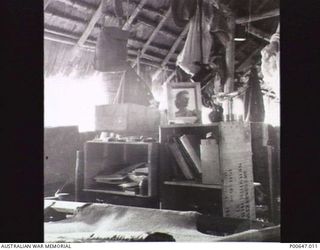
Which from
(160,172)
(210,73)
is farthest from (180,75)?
(160,172)

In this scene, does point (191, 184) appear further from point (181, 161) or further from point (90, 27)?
point (90, 27)

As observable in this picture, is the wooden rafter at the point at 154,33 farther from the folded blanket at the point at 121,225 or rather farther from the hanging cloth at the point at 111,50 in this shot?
the folded blanket at the point at 121,225

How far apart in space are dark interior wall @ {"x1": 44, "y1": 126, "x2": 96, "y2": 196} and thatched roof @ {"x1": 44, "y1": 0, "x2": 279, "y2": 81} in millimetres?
562

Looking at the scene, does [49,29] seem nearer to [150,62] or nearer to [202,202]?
[150,62]

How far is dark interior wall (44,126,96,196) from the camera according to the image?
2.75 meters

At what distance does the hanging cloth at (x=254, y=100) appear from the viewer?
132 inches

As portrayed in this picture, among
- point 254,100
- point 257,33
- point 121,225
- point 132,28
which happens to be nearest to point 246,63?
point 257,33


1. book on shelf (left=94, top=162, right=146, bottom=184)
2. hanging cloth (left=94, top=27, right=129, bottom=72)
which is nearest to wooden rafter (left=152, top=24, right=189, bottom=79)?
hanging cloth (left=94, top=27, right=129, bottom=72)

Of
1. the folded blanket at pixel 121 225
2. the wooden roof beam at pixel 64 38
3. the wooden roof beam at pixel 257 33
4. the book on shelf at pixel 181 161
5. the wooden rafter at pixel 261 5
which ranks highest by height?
the wooden rafter at pixel 261 5

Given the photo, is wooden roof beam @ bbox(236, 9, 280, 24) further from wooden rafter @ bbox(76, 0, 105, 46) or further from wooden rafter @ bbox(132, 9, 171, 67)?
wooden rafter @ bbox(76, 0, 105, 46)

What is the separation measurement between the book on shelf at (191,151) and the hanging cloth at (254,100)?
1.10 meters

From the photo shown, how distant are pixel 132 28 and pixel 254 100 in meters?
1.39

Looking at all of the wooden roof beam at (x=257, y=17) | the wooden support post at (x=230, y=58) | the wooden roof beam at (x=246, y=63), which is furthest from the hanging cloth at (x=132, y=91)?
the wooden roof beam at (x=246, y=63)

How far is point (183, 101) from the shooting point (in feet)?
8.32
